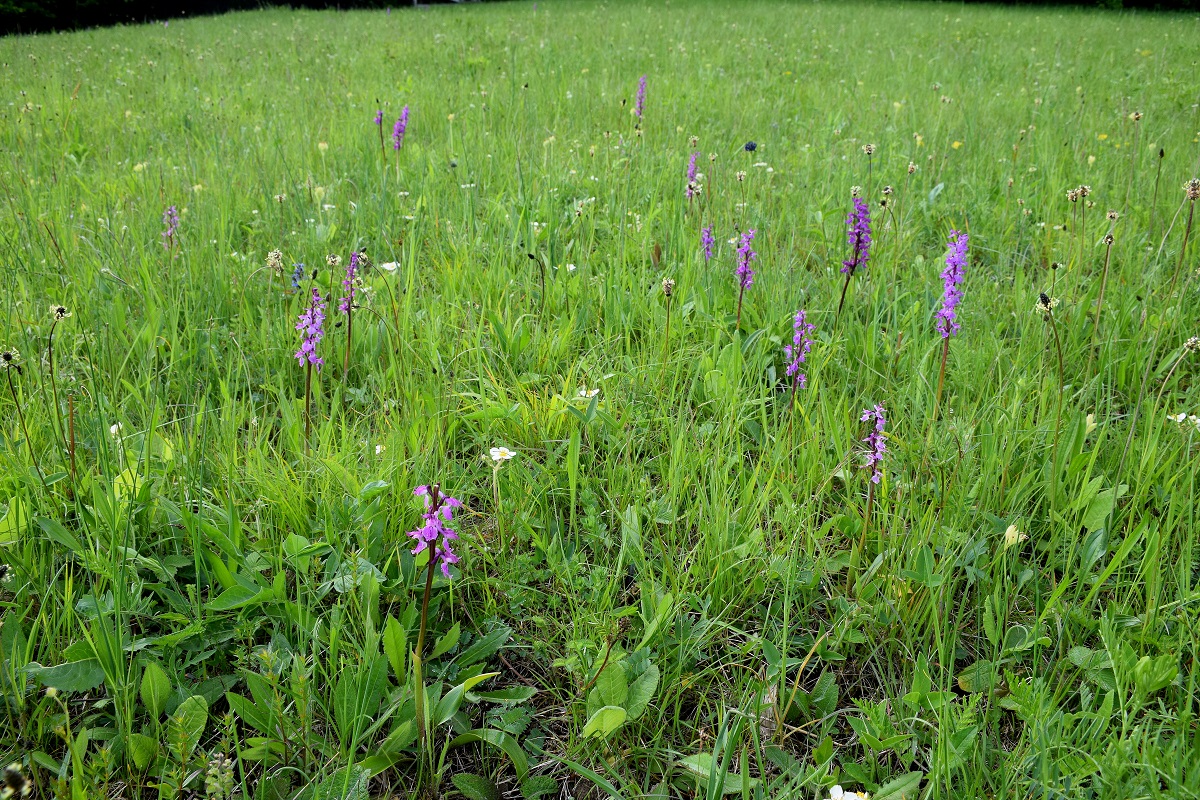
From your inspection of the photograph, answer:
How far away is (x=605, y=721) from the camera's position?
1.17 meters

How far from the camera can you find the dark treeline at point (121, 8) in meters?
15.1

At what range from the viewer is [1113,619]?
135cm

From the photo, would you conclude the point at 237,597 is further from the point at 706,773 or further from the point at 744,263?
the point at 744,263

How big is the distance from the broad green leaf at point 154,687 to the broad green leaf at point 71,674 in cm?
9

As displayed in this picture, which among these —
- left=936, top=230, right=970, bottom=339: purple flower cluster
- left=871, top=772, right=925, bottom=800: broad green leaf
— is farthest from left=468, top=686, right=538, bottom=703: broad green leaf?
left=936, top=230, right=970, bottom=339: purple flower cluster

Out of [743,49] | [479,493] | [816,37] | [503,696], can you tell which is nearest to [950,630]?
[503,696]

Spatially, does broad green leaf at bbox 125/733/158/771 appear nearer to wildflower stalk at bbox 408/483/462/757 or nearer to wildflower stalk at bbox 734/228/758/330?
wildflower stalk at bbox 408/483/462/757

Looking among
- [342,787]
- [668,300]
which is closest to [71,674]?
[342,787]

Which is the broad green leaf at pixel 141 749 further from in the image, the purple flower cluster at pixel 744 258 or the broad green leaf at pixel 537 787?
the purple flower cluster at pixel 744 258

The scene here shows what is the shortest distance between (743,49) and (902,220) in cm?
547

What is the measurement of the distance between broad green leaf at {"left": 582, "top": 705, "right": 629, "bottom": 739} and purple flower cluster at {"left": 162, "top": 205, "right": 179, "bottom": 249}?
7.53 feet

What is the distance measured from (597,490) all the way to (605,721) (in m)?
0.66

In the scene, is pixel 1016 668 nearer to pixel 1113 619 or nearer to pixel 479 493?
pixel 1113 619

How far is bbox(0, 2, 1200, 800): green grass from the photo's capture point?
1.19 m
